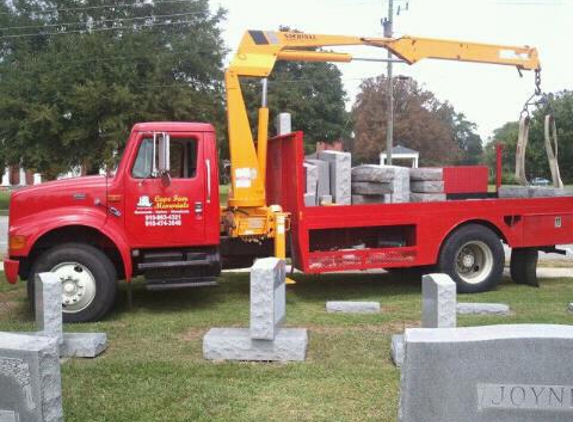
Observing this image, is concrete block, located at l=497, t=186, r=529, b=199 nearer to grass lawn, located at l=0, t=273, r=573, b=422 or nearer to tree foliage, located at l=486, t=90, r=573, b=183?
grass lawn, located at l=0, t=273, r=573, b=422

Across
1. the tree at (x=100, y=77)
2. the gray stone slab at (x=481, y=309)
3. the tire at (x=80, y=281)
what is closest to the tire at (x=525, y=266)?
the gray stone slab at (x=481, y=309)

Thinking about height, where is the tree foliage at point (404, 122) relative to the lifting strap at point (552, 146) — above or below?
above

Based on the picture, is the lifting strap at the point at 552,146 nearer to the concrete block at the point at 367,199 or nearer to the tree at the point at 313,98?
the concrete block at the point at 367,199

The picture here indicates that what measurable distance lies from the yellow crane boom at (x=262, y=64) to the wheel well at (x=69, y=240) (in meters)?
1.69

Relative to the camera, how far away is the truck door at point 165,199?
27.5 feet

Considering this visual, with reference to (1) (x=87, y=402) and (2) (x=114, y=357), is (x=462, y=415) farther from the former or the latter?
(2) (x=114, y=357)

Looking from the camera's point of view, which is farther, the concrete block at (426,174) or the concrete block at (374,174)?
the concrete block at (426,174)

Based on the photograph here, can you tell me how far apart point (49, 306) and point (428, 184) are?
5927 mm

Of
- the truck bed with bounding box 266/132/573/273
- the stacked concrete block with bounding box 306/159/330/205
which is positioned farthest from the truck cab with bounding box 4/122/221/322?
the stacked concrete block with bounding box 306/159/330/205

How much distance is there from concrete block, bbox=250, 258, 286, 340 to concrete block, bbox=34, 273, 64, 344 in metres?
1.87

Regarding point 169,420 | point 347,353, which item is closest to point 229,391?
point 169,420

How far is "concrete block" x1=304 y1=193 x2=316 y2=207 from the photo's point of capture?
31.0 feet

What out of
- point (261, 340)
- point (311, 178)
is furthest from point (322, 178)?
point (261, 340)

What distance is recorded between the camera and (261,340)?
6340mm
